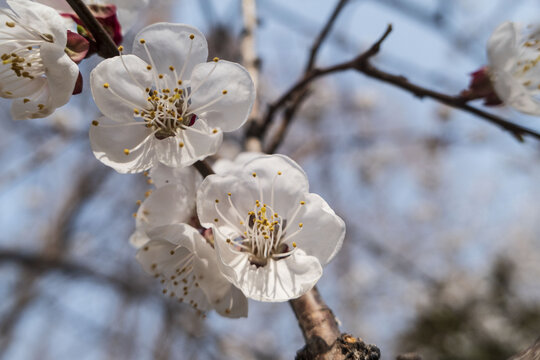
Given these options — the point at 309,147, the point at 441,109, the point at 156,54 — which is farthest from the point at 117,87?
the point at 441,109

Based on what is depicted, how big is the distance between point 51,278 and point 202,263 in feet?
8.40

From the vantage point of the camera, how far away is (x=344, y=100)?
5.40 meters

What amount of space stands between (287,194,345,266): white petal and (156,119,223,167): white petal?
0.55ft

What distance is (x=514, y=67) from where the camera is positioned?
939mm

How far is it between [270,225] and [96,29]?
374 mm

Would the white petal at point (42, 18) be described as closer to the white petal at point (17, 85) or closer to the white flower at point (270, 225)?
the white petal at point (17, 85)

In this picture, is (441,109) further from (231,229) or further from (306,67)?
(231,229)

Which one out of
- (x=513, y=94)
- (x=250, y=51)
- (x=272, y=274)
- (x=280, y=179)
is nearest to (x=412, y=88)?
(x=513, y=94)

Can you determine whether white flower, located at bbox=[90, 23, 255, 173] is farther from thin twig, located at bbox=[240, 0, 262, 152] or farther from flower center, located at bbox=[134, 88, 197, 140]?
thin twig, located at bbox=[240, 0, 262, 152]

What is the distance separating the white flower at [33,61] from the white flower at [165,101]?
0.16ft

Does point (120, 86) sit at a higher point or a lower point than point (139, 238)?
higher

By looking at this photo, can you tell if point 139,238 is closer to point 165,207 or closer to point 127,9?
point 165,207

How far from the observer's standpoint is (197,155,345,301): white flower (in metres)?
0.62

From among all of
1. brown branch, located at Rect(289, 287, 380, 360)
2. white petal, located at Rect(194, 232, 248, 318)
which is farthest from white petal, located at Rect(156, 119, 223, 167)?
brown branch, located at Rect(289, 287, 380, 360)
